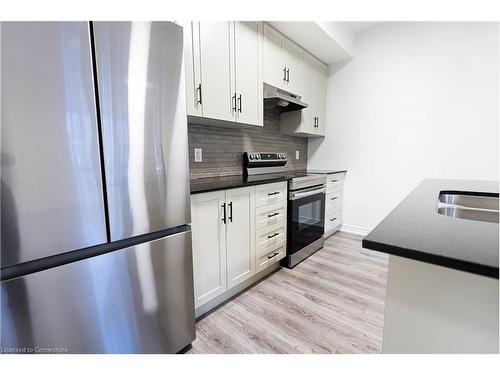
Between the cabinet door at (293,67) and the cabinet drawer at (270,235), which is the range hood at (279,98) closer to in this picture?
the cabinet door at (293,67)

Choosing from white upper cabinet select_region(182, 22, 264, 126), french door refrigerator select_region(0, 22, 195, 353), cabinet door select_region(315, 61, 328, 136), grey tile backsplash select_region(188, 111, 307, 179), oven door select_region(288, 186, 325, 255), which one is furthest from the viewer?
cabinet door select_region(315, 61, 328, 136)

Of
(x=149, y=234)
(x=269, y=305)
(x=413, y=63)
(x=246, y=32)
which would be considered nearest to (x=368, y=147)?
(x=413, y=63)

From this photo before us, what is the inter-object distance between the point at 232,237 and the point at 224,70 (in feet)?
4.19

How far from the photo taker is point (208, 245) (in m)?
1.58

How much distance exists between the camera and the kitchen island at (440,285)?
482 mm

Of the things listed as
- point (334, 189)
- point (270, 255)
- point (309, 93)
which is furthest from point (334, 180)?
point (270, 255)

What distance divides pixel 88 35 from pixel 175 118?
0.43 meters

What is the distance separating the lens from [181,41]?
1.16 metres

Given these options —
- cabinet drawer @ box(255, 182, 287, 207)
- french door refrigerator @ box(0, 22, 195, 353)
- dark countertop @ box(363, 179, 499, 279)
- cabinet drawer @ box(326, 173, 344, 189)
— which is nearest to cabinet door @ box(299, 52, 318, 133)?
cabinet drawer @ box(326, 173, 344, 189)

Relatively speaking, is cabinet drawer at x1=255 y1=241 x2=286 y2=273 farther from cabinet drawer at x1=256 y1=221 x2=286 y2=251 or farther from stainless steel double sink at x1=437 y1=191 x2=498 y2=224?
stainless steel double sink at x1=437 y1=191 x2=498 y2=224

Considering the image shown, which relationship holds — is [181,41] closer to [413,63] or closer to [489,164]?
[413,63]

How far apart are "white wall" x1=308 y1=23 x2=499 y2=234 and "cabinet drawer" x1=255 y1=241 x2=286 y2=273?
5.16 ft

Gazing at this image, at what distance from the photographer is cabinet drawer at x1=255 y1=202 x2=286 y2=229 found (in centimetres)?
195

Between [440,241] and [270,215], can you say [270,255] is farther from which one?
[440,241]
